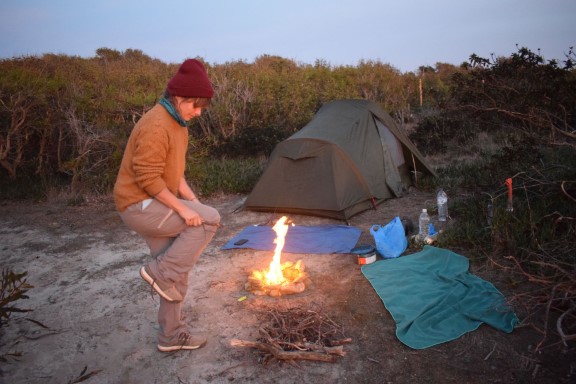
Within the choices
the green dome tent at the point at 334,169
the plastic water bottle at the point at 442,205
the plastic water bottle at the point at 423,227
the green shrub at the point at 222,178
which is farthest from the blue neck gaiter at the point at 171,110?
the green shrub at the point at 222,178

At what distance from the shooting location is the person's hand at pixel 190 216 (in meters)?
2.73

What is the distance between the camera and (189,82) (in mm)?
2713

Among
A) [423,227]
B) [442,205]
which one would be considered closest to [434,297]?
[423,227]

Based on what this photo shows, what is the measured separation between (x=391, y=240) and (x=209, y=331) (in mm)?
2585

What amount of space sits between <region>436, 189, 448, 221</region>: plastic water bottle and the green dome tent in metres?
1.10

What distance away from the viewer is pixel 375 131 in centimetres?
745

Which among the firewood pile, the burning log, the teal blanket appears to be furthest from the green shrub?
the firewood pile

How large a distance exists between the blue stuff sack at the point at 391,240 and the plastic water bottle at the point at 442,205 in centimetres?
105

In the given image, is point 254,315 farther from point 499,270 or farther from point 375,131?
point 375,131

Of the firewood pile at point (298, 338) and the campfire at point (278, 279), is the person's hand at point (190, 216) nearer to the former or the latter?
the firewood pile at point (298, 338)

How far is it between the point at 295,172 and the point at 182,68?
409 cm

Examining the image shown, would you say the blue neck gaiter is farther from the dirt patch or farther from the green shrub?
Answer: the green shrub

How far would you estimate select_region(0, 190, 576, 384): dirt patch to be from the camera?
3.00m

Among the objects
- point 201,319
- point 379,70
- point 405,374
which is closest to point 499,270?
point 405,374
